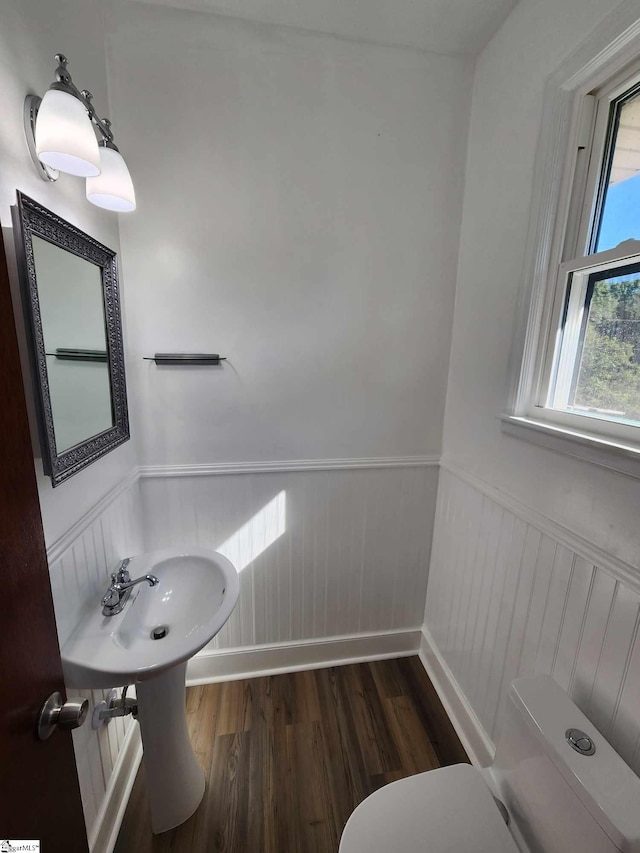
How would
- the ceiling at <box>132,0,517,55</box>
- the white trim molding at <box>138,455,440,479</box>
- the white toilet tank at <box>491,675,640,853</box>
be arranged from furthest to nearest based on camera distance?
the white trim molding at <box>138,455,440,479</box> < the ceiling at <box>132,0,517,55</box> < the white toilet tank at <box>491,675,640,853</box>

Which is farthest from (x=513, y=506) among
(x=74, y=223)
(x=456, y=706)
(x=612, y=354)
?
(x=74, y=223)

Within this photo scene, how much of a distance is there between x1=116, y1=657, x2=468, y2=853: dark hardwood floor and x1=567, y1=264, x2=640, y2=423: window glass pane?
144cm

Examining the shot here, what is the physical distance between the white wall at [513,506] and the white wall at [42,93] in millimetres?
1358

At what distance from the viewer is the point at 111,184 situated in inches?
39.0

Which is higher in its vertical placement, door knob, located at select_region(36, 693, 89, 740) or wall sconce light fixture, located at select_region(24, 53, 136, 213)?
wall sconce light fixture, located at select_region(24, 53, 136, 213)

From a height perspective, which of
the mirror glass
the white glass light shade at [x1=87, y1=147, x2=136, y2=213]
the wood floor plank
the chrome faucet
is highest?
the white glass light shade at [x1=87, y1=147, x2=136, y2=213]

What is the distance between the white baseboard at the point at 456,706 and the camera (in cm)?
136

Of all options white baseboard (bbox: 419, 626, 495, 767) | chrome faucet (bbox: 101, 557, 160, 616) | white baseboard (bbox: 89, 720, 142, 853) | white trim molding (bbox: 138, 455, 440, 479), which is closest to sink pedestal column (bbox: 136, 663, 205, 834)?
white baseboard (bbox: 89, 720, 142, 853)

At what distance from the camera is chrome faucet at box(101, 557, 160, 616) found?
41.5 inches

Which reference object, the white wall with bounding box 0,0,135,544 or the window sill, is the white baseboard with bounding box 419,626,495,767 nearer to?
the window sill

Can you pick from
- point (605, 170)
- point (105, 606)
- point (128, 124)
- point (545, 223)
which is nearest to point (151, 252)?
point (128, 124)

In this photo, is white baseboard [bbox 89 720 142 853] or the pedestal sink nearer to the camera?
the pedestal sink

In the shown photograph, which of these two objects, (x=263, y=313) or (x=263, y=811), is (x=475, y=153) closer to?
(x=263, y=313)

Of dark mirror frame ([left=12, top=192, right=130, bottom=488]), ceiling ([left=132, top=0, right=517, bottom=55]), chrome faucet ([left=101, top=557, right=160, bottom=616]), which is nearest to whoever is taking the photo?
dark mirror frame ([left=12, top=192, right=130, bottom=488])
